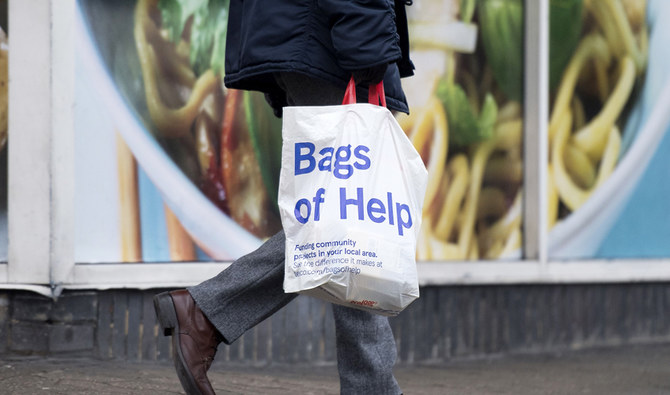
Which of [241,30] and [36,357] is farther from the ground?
[241,30]

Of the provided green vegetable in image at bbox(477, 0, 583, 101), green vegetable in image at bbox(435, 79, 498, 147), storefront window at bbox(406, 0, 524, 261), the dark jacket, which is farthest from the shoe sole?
green vegetable in image at bbox(477, 0, 583, 101)

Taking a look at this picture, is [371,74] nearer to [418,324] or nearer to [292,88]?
[292,88]

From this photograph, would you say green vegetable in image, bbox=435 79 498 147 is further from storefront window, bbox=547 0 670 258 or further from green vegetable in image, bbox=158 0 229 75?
green vegetable in image, bbox=158 0 229 75

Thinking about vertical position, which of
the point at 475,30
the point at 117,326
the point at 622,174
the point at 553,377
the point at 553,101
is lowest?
the point at 553,377

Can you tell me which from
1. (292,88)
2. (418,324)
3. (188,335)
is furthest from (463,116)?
(188,335)

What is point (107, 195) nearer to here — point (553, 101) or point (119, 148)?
point (119, 148)

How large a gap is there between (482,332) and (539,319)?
40 cm

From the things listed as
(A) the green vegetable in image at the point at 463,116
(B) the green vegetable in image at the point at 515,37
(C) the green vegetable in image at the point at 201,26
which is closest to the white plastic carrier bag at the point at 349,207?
(C) the green vegetable in image at the point at 201,26

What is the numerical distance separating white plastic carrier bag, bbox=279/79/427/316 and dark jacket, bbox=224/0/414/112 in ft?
0.40

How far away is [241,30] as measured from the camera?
10.2 feet

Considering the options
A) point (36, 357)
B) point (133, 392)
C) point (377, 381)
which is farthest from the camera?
point (36, 357)

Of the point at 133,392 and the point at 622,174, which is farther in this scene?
the point at 622,174

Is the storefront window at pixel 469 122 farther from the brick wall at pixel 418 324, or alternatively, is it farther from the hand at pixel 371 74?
the hand at pixel 371 74

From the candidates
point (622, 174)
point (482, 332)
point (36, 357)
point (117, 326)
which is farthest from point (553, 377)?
point (36, 357)
